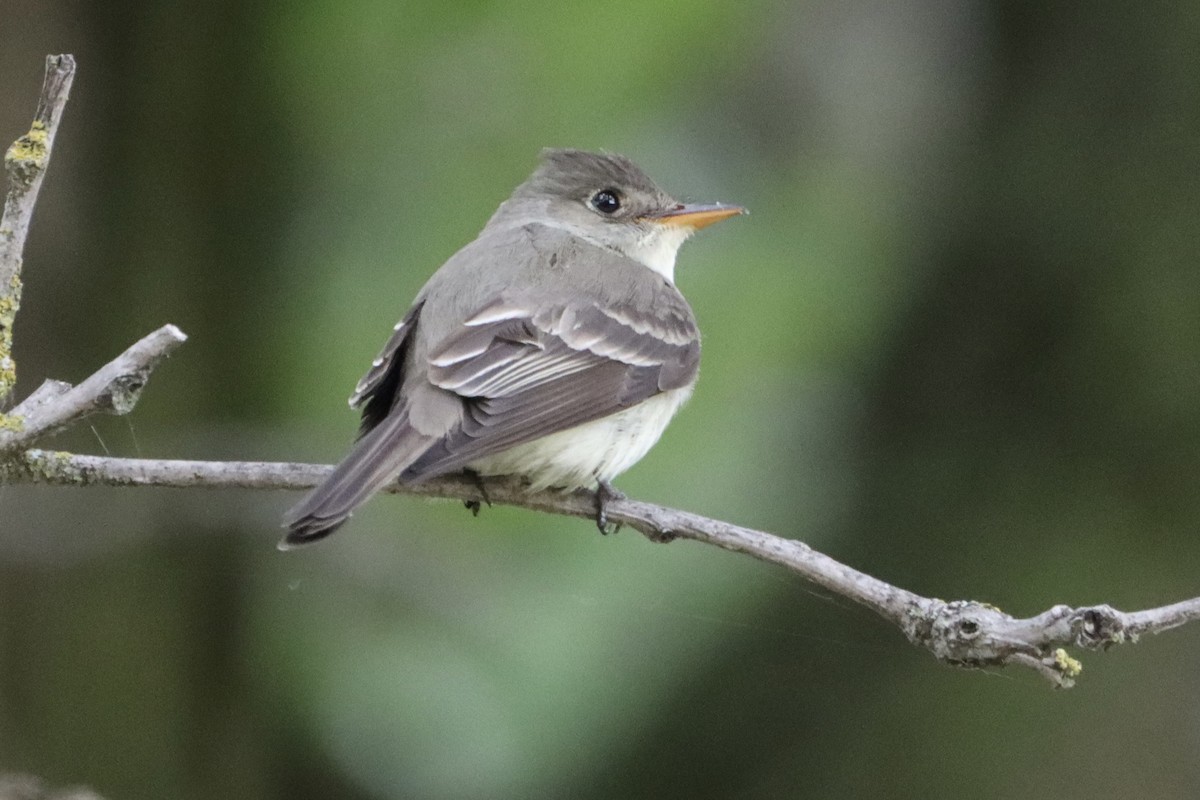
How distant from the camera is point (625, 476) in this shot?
13.4ft

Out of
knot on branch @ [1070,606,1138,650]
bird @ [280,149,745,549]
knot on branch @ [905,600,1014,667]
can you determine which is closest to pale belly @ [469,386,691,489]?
bird @ [280,149,745,549]

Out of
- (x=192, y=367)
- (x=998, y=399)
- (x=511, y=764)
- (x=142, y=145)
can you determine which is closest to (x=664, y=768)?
(x=511, y=764)

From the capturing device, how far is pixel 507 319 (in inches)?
139

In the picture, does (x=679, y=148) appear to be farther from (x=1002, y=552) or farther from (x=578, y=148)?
(x=1002, y=552)

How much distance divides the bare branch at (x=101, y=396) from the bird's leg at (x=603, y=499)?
1094mm

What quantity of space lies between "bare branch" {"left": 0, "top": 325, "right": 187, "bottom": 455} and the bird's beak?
6.06 ft

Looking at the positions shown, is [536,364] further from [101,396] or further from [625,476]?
[101,396]

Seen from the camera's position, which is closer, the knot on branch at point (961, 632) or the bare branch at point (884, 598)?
the bare branch at point (884, 598)

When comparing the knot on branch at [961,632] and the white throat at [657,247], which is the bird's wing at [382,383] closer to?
the white throat at [657,247]

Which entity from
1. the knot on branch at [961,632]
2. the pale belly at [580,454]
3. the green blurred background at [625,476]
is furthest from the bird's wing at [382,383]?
the knot on branch at [961,632]

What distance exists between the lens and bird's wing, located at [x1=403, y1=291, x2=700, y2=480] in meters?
3.15

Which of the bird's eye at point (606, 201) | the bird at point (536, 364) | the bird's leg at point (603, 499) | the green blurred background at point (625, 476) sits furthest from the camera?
the bird's eye at point (606, 201)

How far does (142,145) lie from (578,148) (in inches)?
49.6

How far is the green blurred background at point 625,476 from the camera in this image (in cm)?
414
